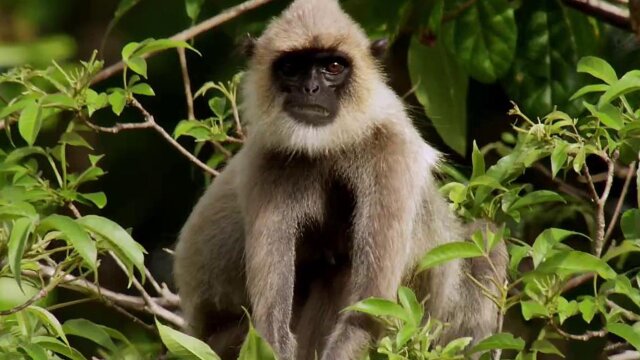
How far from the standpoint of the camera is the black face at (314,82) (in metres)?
4.70

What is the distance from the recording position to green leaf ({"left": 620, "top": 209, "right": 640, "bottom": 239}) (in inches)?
150

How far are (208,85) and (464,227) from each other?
3.74ft

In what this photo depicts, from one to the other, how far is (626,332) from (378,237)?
114 centimetres

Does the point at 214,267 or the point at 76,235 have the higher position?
the point at 76,235

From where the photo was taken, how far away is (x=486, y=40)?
19.9 feet

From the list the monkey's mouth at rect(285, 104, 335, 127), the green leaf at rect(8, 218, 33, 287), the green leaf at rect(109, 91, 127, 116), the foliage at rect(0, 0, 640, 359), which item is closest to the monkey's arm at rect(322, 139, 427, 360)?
the foliage at rect(0, 0, 640, 359)

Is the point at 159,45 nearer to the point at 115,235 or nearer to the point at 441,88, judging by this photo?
the point at 115,235

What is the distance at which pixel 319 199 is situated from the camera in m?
4.70

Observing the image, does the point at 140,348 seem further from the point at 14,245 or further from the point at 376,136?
the point at 14,245

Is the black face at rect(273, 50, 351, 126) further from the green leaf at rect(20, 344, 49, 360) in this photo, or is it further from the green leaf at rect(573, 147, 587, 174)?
the green leaf at rect(20, 344, 49, 360)

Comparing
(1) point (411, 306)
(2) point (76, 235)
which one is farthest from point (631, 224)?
(2) point (76, 235)

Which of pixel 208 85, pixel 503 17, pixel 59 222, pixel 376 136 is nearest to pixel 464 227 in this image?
pixel 376 136

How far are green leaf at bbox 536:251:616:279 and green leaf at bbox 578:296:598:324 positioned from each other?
117 mm

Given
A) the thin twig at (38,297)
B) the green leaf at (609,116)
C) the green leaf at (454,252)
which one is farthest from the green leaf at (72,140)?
the green leaf at (609,116)
